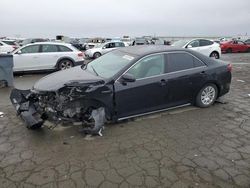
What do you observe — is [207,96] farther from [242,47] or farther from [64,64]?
[242,47]

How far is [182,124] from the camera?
5.02 metres

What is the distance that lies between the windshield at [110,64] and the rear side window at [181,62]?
871mm

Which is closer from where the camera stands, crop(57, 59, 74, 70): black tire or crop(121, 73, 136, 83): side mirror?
crop(121, 73, 136, 83): side mirror

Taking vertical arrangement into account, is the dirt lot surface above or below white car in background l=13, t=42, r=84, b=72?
below

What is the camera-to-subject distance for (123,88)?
4.73 metres

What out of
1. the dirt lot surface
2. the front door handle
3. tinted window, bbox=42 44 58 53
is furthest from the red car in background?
the front door handle

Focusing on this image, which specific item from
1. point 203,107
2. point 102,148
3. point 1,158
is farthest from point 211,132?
point 1,158

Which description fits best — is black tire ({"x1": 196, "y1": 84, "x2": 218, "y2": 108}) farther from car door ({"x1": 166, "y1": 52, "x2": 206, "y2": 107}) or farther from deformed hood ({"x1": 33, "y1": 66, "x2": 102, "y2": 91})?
deformed hood ({"x1": 33, "y1": 66, "x2": 102, "y2": 91})

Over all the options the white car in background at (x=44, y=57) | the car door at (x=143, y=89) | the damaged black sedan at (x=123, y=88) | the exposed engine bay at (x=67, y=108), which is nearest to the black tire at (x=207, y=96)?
the damaged black sedan at (x=123, y=88)

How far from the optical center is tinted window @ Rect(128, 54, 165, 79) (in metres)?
4.97

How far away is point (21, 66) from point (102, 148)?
831cm

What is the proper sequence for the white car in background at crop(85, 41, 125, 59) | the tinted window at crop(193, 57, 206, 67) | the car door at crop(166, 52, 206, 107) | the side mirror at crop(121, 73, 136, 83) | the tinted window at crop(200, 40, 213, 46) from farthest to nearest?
the white car in background at crop(85, 41, 125, 59), the tinted window at crop(200, 40, 213, 46), the tinted window at crop(193, 57, 206, 67), the car door at crop(166, 52, 206, 107), the side mirror at crop(121, 73, 136, 83)

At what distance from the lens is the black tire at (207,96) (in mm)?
5901

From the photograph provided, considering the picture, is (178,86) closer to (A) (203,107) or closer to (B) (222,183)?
(A) (203,107)
